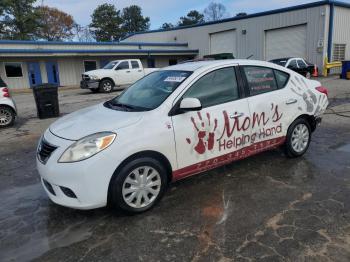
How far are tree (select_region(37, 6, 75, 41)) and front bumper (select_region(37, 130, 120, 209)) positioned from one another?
53.3m

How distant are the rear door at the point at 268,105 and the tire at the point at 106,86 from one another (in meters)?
14.5

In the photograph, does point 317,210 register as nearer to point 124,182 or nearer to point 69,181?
point 124,182

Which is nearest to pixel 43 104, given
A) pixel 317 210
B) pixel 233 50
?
pixel 317 210

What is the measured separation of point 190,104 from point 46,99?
815cm

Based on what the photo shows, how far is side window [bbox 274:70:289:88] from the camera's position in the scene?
4.87m

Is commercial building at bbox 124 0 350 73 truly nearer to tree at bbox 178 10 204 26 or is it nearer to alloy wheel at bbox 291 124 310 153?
alloy wheel at bbox 291 124 310 153

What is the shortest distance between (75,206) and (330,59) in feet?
80.4

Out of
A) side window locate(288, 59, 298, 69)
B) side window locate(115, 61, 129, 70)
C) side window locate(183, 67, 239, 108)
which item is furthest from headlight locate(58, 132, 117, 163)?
side window locate(288, 59, 298, 69)

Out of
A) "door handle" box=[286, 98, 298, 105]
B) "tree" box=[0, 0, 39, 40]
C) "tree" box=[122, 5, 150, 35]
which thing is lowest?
"door handle" box=[286, 98, 298, 105]

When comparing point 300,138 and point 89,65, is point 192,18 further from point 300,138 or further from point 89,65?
point 300,138

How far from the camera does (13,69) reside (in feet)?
80.0

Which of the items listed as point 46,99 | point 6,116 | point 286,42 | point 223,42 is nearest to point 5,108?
point 6,116

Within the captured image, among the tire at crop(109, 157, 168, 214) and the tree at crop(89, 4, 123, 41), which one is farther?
the tree at crop(89, 4, 123, 41)

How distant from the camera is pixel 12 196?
14.4ft
